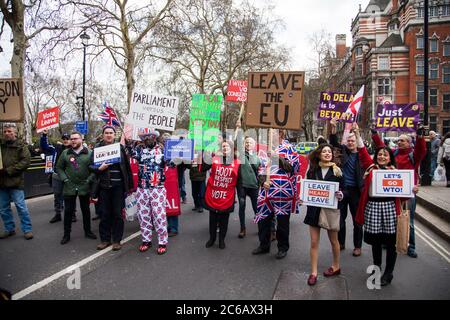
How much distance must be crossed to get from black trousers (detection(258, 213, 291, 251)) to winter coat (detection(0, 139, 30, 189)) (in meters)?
4.34

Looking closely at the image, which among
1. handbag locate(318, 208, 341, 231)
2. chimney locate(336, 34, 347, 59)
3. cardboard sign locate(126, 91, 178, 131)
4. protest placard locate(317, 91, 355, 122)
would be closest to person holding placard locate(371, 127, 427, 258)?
handbag locate(318, 208, 341, 231)

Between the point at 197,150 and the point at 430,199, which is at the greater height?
the point at 197,150

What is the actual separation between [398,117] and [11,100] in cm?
821

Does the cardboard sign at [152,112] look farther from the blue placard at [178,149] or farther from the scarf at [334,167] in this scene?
the scarf at [334,167]

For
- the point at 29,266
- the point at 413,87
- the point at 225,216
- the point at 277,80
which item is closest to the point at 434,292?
the point at 225,216

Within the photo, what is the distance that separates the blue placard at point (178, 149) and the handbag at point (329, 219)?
8.74ft

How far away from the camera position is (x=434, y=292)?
12.8 ft

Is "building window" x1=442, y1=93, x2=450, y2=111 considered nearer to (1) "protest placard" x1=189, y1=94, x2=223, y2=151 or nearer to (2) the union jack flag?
(1) "protest placard" x1=189, y1=94, x2=223, y2=151

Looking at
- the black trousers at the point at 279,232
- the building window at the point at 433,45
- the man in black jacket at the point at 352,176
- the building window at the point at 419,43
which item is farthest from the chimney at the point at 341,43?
the black trousers at the point at 279,232

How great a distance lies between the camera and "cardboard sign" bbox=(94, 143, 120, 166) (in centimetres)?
538

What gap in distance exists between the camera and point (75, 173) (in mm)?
5988

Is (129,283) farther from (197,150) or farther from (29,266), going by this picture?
(197,150)
